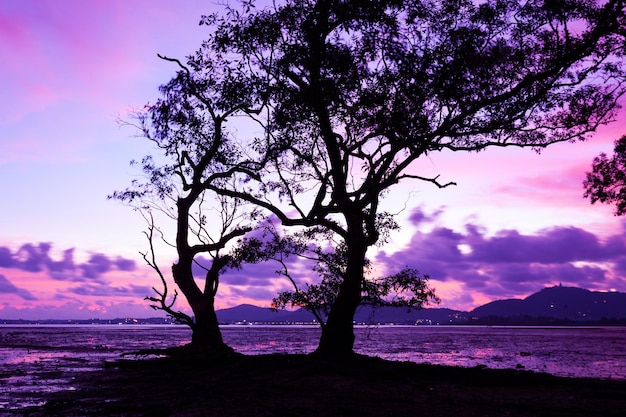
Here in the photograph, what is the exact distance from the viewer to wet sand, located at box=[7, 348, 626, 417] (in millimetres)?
13477

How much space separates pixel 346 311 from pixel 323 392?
18.8 feet

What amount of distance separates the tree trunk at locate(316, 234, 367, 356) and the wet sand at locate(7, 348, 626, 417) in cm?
70

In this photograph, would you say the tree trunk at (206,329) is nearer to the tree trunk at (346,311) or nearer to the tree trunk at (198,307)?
the tree trunk at (198,307)

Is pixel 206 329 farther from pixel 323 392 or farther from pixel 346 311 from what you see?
pixel 323 392

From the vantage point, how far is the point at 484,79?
20.0m

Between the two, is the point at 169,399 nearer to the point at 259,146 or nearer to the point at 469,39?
the point at 259,146

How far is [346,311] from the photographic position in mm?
21516

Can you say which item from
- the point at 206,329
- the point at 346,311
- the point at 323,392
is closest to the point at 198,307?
the point at 206,329

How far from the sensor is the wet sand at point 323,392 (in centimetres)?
1348

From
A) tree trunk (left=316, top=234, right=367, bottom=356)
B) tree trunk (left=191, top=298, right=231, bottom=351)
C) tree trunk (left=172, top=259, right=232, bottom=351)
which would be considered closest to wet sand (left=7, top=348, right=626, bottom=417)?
tree trunk (left=316, top=234, right=367, bottom=356)

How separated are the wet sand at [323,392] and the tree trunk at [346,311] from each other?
700 millimetres

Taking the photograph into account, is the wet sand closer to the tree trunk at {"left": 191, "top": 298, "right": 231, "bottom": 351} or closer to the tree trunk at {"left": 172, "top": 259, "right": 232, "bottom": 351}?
the tree trunk at {"left": 191, "top": 298, "right": 231, "bottom": 351}

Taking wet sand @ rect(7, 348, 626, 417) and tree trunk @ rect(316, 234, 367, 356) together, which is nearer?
wet sand @ rect(7, 348, 626, 417)

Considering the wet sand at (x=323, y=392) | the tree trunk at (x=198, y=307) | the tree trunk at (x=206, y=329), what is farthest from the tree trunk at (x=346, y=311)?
the tree trunk at (x=198, y=307)
